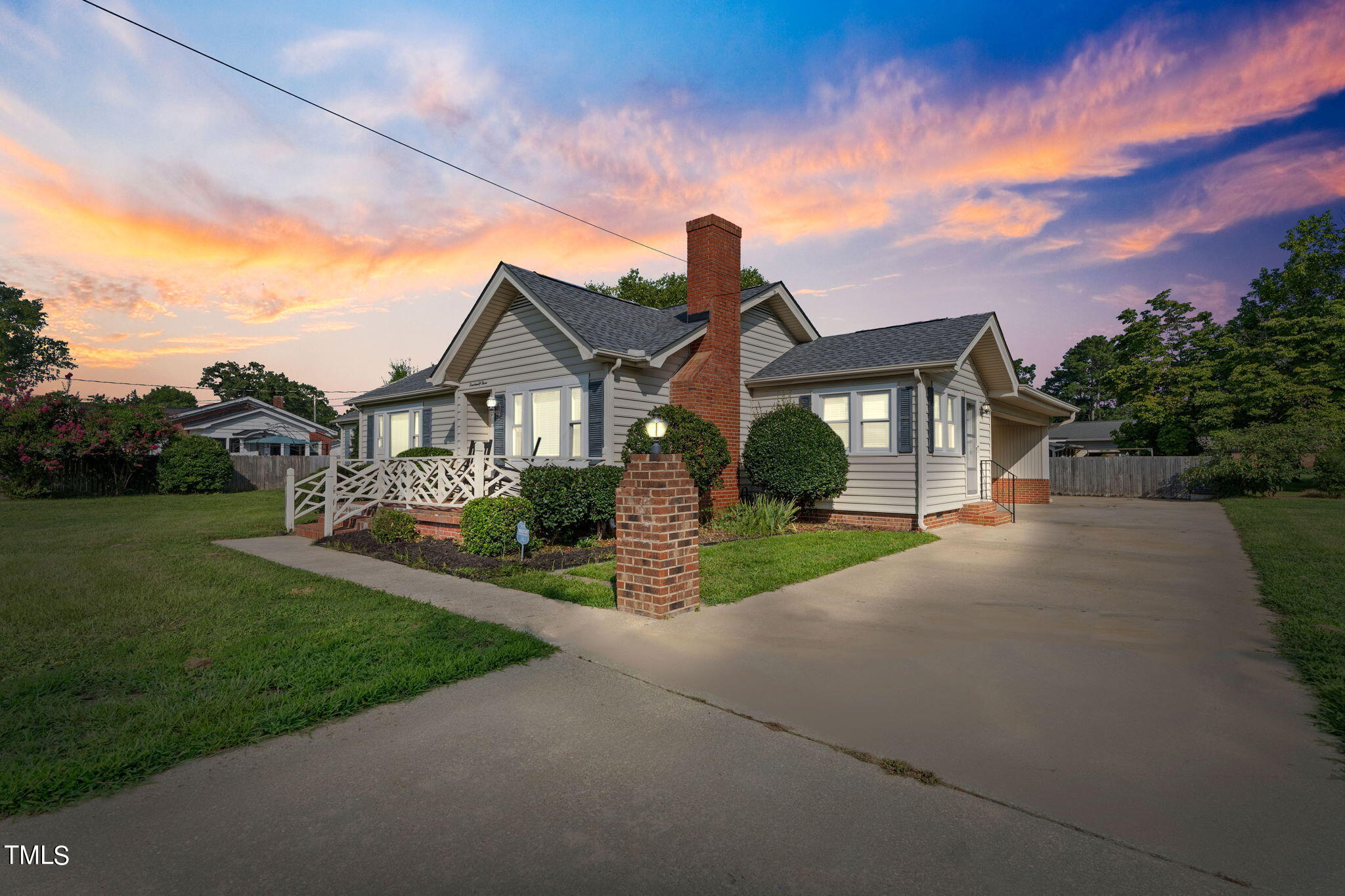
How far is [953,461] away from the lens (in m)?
13.9

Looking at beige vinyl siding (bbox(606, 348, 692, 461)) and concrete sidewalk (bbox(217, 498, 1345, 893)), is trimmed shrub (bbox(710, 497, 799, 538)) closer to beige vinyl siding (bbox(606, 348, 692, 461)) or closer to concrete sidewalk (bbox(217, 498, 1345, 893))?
beige vinyl siding (bbox(606, 348, 692, 461))

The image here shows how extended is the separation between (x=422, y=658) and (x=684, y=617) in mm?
2332

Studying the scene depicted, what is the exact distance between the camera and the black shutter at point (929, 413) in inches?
496

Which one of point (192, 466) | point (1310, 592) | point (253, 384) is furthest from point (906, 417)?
point (253, 384)

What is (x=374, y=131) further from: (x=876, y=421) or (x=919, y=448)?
(x=919, y=448)

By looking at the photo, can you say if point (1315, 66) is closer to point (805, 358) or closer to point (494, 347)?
point (805, 358)

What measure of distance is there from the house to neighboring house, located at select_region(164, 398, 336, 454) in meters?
27.8

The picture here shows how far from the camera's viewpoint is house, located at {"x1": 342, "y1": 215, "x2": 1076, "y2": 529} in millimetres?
12008

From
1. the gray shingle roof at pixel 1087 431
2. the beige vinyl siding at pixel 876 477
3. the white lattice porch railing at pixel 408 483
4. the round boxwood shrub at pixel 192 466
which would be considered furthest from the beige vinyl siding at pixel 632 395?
the gray shingle roof at pixel 1087 431

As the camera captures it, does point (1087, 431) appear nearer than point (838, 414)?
No

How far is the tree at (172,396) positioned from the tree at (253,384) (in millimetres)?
10892

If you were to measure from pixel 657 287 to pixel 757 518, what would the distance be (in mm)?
29265

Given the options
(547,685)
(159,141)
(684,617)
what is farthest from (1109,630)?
(159,141)

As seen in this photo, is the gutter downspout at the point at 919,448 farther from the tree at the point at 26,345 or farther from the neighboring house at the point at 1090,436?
the tree at the point at 26,345
